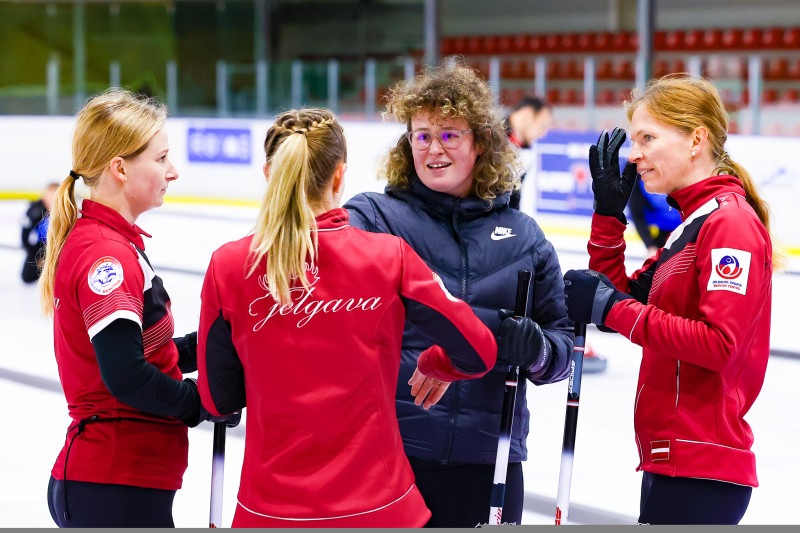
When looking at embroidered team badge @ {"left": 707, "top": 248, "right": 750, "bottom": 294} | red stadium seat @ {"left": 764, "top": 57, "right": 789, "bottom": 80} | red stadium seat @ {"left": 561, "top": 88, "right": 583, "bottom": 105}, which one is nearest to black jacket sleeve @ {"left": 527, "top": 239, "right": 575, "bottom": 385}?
embroidered team badge @ {"left": 707, "top": 248, "right": 750, "bottom": 294}

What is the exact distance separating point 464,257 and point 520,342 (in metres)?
0.24

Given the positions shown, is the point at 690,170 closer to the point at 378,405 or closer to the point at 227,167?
the point at 378,405

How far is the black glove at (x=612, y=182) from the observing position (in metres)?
2.26

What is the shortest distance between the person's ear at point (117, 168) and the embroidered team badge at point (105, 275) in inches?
7.4

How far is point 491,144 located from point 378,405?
71 centimetres

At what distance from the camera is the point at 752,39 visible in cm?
1669

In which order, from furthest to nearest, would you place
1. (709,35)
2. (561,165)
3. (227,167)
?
(709,35)
(227,167)
(561,165)

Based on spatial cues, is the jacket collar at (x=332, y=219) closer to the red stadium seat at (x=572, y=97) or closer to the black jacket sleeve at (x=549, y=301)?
the black jacket sleeve at (x=549, y=301)

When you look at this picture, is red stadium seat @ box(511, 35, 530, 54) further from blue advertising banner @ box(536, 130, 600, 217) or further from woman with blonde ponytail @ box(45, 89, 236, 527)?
woman with blonde ponytail @ box(45, 89, 236, 527)

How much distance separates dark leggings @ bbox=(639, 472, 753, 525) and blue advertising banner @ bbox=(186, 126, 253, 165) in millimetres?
12601

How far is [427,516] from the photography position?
178cm

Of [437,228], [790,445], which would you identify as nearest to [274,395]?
[437,228]

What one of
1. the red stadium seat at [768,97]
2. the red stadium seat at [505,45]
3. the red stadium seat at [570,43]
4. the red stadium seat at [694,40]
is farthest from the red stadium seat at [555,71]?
the red stadium seat at [768,97]

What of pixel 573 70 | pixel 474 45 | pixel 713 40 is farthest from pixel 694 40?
pixel 474 45
